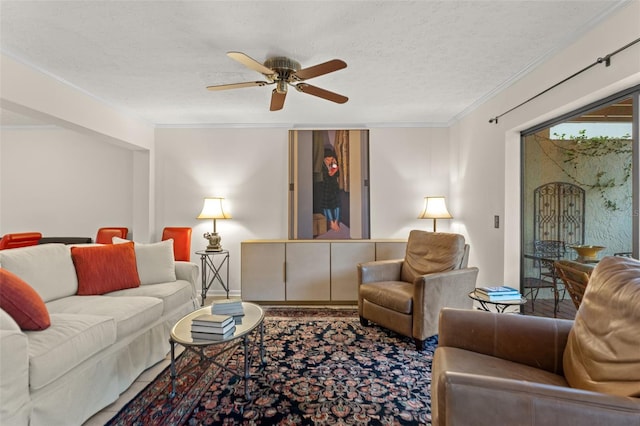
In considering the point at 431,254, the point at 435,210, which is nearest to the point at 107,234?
the point at 431,254

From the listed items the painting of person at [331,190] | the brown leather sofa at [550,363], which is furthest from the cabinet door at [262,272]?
the brown leather sofa at [550,363]

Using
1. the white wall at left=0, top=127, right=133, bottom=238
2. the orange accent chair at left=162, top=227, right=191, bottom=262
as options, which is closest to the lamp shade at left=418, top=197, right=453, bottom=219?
the orange accent chair at left=162, top=227, right=191, bottom=262

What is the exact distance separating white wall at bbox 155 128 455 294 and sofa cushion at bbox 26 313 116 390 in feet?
7.83

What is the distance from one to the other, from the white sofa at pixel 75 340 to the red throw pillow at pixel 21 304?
2.2 inches

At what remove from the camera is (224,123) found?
13.6ft

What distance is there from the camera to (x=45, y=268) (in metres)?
2.19

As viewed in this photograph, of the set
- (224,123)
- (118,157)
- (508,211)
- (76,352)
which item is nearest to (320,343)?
(76,352)

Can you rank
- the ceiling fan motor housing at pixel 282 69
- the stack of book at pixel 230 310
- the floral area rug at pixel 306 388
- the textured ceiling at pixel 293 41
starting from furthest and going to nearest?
the ceiling fan motor housing at pixel 282 69, the stack of book at pixel 230 310, the textured ceiling at pixel 293 41, the floral area rug at pixel 306 388

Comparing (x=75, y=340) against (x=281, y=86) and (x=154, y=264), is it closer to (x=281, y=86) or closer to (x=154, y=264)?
(x=154, y=264)

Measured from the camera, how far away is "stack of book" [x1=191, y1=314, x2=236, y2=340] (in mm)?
1759

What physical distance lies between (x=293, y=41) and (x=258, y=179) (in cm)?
231

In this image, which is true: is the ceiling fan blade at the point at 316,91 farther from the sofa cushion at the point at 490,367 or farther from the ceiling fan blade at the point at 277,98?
the sofa cushion at the point at 490,367

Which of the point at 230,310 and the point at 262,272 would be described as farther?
the point at 262,272

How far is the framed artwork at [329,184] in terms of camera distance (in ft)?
13.6
